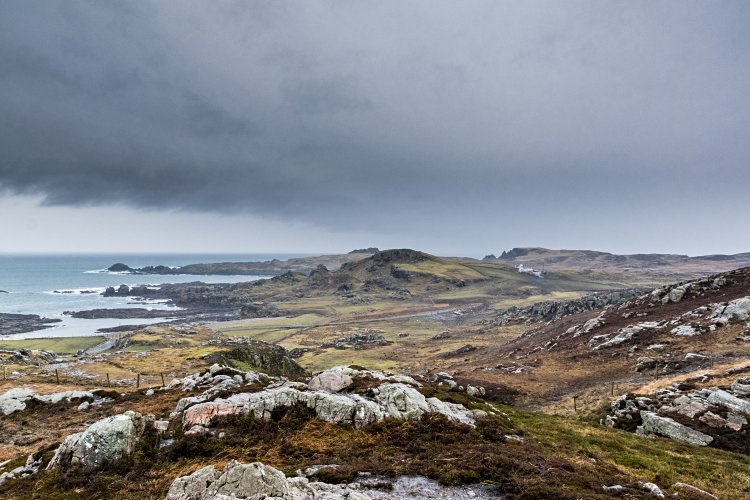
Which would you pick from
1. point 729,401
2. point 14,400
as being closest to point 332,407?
point 14,400

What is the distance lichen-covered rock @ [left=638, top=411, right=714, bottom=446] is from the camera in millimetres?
25188

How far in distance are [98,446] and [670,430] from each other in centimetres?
3483

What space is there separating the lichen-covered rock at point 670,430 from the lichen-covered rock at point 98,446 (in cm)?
3293

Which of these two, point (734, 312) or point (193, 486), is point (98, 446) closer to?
point (193, 486)

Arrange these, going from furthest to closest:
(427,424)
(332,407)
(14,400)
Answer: (14,400)
(332,407)
(427,424)

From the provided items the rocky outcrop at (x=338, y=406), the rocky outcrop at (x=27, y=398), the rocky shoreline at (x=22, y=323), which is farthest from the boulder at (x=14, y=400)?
the rocky shoreline at (x=22, y=323)

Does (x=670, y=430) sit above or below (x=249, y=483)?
below

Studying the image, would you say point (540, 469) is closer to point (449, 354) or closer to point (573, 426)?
point (573, 426)

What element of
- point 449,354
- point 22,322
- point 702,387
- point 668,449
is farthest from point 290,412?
point 22,322

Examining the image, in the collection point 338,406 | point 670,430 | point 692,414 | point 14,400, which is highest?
point 338,406

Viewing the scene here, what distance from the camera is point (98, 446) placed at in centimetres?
1623

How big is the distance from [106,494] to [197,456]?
3.73 metres

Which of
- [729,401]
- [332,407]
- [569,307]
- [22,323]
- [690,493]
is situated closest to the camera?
[690,493]

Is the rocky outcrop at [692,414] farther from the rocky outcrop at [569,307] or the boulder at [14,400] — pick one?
the rocky outcrop at [569,307]
